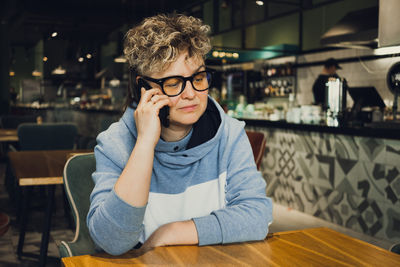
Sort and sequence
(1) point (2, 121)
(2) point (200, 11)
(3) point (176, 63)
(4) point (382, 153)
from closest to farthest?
(3) point (176, 63) → (4) point (382, 153) → (1) point (2, 121) → (2) point (200, 11)

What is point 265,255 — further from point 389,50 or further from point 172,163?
point 389,50

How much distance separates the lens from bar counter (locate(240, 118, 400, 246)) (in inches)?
145

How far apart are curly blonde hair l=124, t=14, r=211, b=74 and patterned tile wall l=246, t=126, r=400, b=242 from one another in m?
2.82

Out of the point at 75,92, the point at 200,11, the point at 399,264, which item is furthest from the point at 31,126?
the point at 75,92

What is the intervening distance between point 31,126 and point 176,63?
341 centimetres

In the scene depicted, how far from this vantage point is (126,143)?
1328 mm

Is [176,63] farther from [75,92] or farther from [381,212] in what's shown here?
[75,92]

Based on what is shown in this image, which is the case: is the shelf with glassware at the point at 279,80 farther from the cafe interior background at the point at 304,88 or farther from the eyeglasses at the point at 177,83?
the eyeglasses at the point at 177,83

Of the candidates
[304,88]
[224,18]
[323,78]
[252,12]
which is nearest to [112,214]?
[323,78]

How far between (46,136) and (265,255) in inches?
144

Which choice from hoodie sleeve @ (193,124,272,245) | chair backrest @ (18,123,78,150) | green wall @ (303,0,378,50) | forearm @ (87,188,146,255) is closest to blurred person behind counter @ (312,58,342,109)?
green wall @ (303,0,378,50)

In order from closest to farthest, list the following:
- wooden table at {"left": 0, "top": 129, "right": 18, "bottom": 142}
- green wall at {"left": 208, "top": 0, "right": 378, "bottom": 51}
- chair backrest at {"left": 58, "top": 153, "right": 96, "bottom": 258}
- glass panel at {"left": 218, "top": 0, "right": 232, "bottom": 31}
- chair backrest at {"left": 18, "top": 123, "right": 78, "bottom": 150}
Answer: chair backrest at {"left": 58, "top": 153, "right": 96, "bottom": 258}, chair backrest at {"left": 18, "top": 123, "right": 78, "bottom": 150}, wooden table at {"left": 0, "top": 129, "right": 18, "bottom": 142}, green wall at {"left": 208, "top": 0, "right": 378, "bottom": 51}, glass panel at {"left": 218, "top": 0, "right": 232, "bottom": 31}

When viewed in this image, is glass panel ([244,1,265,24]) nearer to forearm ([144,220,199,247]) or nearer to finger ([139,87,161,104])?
finger ([139,87,161,104])

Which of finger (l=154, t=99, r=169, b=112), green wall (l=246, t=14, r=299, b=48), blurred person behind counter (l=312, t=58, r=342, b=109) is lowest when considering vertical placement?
finger (l=154, t=99, r=169, b=112)
